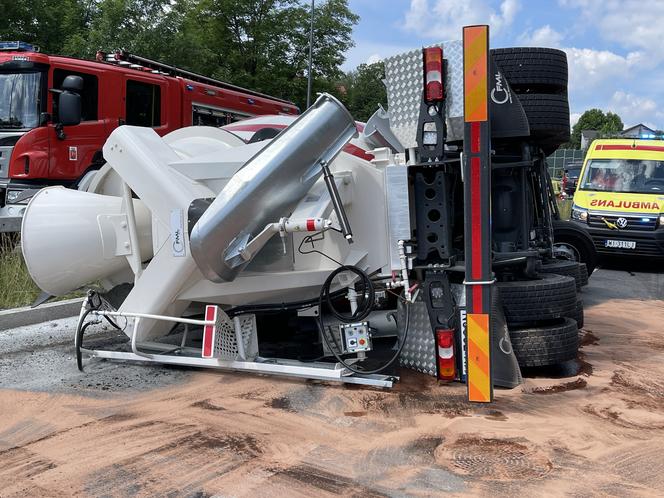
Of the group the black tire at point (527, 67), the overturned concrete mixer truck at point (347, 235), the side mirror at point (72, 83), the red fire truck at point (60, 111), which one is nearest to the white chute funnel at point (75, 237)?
the overturned concrete mixer truck at point (347, 235)

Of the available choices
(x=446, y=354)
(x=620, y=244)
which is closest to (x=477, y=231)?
(x=446, y=354)

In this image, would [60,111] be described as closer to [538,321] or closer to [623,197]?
[538,321]

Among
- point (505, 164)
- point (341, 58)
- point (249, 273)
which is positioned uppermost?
point (341, 58)

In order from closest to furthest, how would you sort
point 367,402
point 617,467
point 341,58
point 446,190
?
1. point 617,467
2. point 367,402
3. point 446,190
4. point 341,58

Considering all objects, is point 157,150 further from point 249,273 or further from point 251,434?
point 251,434

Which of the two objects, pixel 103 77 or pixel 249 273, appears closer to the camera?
pixel 249 273

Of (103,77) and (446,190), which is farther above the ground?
(103,77)

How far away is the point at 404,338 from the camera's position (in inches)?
186

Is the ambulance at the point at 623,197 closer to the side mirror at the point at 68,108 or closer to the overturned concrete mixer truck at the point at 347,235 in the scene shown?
the overturned concrete mixer truck at the point at 347,235

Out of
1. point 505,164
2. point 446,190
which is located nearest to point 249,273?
point 446,190

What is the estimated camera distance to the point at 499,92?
179 inches

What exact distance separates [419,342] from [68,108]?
23.7 ft

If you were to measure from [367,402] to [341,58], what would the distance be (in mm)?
23047

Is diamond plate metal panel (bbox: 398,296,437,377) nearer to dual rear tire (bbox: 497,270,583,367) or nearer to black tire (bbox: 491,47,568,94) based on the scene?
dual rear tire (bbox: 497,270,583,367)
